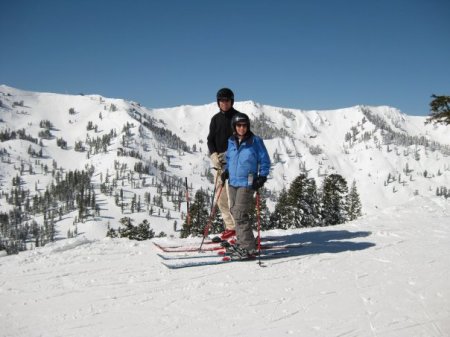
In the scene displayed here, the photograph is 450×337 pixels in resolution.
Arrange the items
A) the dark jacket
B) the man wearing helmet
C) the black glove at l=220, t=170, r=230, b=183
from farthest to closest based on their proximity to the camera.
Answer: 1. the dark jacket
2. the man wearing helmet
3. the black glove at l=220, t=170, r=230, b=183

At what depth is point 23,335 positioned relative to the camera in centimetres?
475

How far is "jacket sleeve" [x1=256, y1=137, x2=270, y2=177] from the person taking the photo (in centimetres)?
848

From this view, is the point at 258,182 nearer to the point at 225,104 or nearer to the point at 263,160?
the point at 263,160

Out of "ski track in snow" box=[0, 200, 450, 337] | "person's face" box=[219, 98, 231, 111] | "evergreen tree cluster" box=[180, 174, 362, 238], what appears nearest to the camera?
"ski track in snow" box=[0, 200, 450, 337]

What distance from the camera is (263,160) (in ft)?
28.1

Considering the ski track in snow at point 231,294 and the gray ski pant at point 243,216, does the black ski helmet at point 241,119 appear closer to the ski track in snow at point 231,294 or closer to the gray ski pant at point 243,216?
the gray ski pant at point 243,216

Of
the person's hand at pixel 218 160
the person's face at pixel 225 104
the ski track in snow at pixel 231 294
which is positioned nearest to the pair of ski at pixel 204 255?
the ski track in snow at pixel 231 294

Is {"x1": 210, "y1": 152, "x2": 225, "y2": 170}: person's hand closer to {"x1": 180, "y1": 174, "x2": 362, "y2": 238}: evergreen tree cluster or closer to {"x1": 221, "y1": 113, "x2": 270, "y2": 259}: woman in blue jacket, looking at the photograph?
{"x1": 221, "y1": 113, "x2": 270, "y2": 259}: woman in blue jacket

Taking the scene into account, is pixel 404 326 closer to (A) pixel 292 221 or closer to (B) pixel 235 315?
(B) pixel 235 315

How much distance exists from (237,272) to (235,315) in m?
2.21

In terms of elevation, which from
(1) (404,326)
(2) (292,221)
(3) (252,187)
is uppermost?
(3) (252,187)

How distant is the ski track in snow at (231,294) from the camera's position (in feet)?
16.3

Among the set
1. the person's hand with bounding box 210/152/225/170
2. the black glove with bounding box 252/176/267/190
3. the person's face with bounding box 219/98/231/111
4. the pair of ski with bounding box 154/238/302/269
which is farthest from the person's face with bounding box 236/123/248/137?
the pair of ski with bounding box 154/238/302/269

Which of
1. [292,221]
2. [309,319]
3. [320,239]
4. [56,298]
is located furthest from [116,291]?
[292,221]
